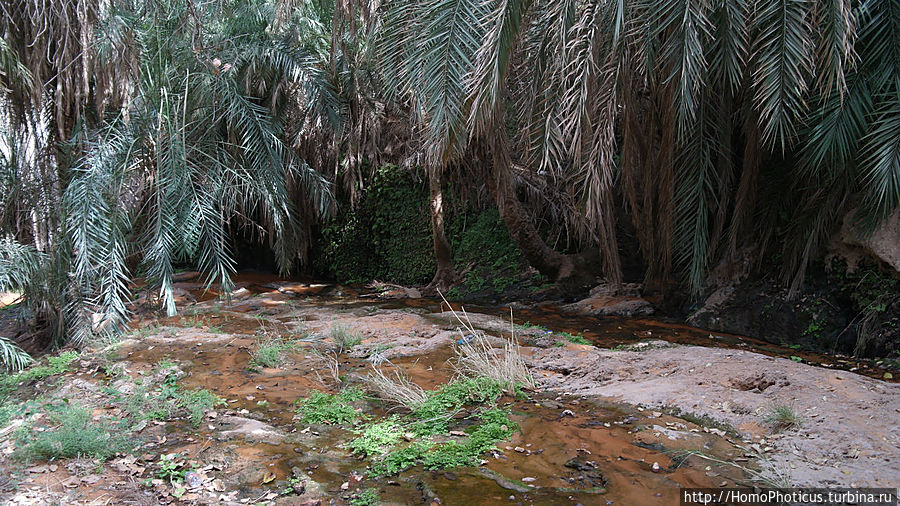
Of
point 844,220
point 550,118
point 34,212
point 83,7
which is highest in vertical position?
point 83,7

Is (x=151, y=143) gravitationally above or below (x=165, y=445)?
above

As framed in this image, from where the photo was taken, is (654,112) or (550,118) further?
(654,112)

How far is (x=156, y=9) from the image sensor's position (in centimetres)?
662

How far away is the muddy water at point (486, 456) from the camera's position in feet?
10.1

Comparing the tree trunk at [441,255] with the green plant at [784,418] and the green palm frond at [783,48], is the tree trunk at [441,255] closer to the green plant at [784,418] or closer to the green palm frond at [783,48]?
the green palm frond at [783,48]

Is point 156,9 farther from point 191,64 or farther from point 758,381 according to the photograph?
point 758,381

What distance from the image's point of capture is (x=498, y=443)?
11.9ft

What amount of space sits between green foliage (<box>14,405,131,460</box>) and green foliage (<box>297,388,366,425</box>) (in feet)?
3.72

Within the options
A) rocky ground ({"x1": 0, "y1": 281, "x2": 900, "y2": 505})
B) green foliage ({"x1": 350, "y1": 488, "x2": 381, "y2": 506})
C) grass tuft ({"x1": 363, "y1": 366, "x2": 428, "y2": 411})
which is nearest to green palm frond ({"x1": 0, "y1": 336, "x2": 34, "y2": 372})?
rocky ground ({"x1": 0, "y1": 281, "x2": 900, "y2": 505})

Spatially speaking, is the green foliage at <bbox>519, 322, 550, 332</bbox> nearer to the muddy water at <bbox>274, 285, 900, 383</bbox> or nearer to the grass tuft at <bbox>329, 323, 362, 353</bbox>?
the muddy water at <bbox>274, 285, 900, 383</bbox>

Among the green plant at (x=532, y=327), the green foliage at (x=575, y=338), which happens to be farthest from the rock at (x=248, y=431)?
the green plant at (x=532, y=327)

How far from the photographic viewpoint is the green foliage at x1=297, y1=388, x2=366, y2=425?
414cm

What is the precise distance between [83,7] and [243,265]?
36.8 ft

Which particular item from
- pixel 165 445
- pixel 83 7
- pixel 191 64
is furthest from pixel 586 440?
pixel 191 64
